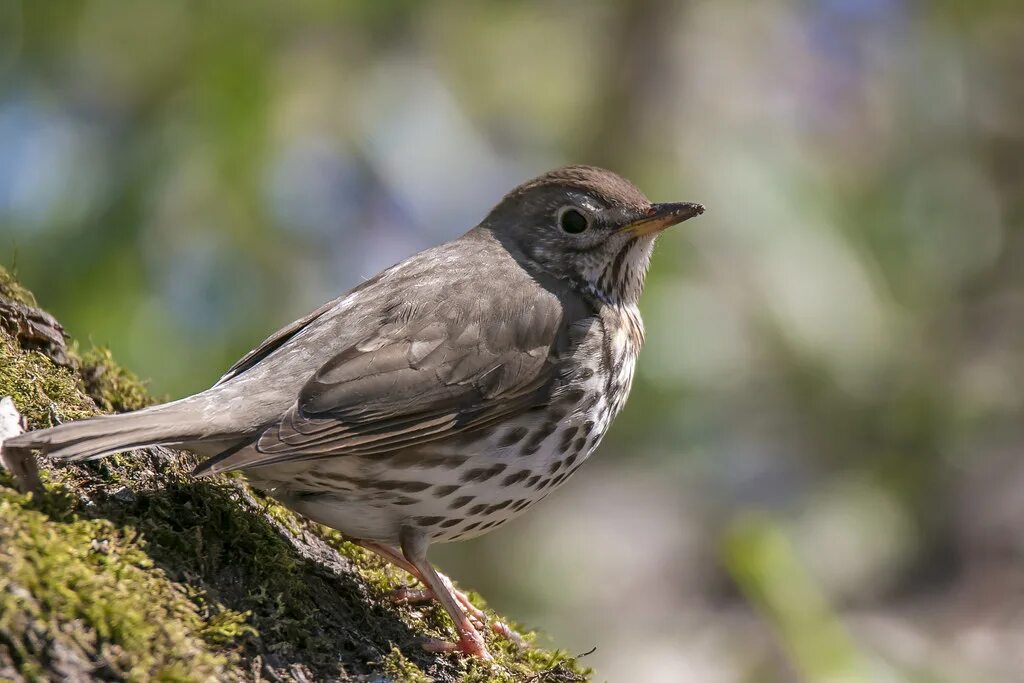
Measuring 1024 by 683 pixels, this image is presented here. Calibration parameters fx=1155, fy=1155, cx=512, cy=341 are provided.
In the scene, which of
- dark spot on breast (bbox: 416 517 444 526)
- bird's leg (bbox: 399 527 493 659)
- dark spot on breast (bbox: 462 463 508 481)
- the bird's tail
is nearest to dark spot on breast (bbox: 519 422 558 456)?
dark spot on breast (bbox: 462 463 508 481)

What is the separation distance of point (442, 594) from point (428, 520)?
269mm

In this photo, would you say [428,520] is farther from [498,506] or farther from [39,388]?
[39,388]

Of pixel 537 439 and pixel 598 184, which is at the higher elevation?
pixel 598 184

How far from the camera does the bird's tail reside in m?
3.17

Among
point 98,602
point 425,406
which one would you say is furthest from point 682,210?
point 98,602

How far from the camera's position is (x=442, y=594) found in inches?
162

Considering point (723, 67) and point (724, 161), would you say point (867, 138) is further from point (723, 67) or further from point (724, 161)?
point (724, 161)

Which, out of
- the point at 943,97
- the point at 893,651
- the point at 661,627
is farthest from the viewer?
the point at 943,97

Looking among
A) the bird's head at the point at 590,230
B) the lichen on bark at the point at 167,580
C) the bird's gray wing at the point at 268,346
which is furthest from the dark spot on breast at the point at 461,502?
the bird's head at the point at 590,230

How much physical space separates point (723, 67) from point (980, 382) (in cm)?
Answer: 372

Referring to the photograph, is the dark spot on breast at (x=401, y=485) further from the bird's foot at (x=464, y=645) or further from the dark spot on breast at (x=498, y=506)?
the bird's foot at (x=464, y=645)

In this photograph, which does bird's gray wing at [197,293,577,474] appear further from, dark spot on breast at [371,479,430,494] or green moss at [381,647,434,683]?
green moss at [381,647,434,683]

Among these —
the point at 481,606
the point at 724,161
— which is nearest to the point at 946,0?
the point at 724,161

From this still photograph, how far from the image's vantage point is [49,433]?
3184 mm
